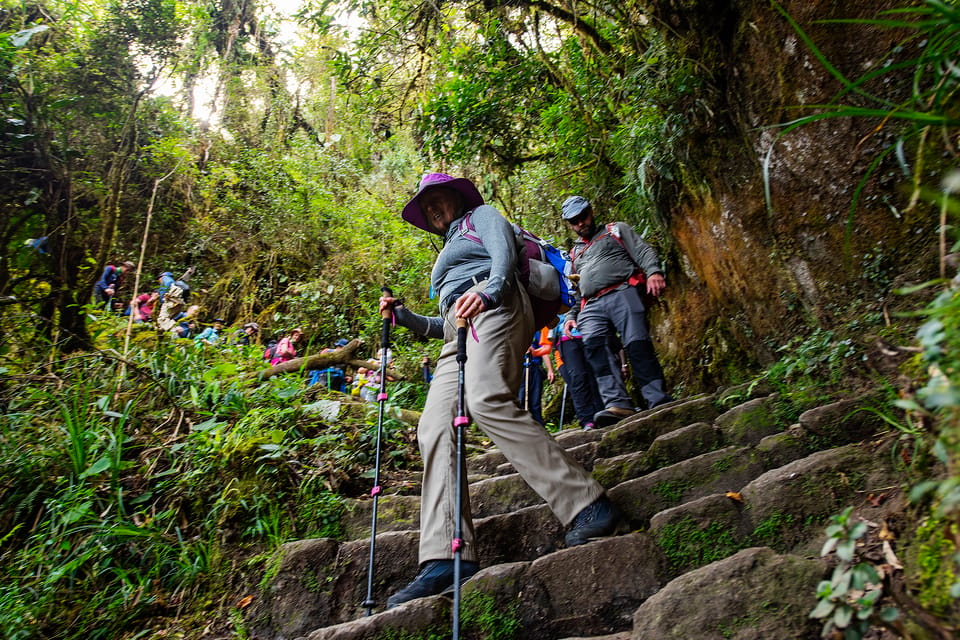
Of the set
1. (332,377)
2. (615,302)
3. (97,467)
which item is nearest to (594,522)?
(615,302)

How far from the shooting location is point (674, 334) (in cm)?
602

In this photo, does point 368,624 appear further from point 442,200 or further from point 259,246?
point 259,246

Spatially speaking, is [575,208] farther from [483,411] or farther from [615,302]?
[483,411]

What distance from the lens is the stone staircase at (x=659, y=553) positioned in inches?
70.9

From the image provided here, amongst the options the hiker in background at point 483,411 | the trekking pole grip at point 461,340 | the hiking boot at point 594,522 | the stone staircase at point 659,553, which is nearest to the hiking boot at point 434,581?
the hiker in background at point 483,411

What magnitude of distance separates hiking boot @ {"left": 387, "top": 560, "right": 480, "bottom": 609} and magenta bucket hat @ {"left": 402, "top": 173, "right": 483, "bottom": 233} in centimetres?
194

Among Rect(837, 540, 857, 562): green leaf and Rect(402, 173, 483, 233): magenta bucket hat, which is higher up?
Rect(402, 173, 483, 233): magenta bucket hat

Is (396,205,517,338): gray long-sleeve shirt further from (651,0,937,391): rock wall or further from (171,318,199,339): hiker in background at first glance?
(171,318,199,339): hiker in background

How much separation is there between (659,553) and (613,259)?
3.35 metres

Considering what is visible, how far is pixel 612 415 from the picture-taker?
16.8 ft

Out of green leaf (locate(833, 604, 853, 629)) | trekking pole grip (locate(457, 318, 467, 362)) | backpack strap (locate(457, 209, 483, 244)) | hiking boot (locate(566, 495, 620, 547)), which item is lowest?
green leaf (locate(833, 604, 853, 629))

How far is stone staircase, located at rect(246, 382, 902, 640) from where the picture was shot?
1.80 m

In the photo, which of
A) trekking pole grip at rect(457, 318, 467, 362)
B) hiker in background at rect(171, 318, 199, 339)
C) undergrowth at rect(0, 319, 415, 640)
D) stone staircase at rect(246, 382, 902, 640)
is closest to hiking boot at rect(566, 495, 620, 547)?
stone staircase at rect(246, 382, 902, 640)

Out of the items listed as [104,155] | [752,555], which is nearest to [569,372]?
[752,555]
